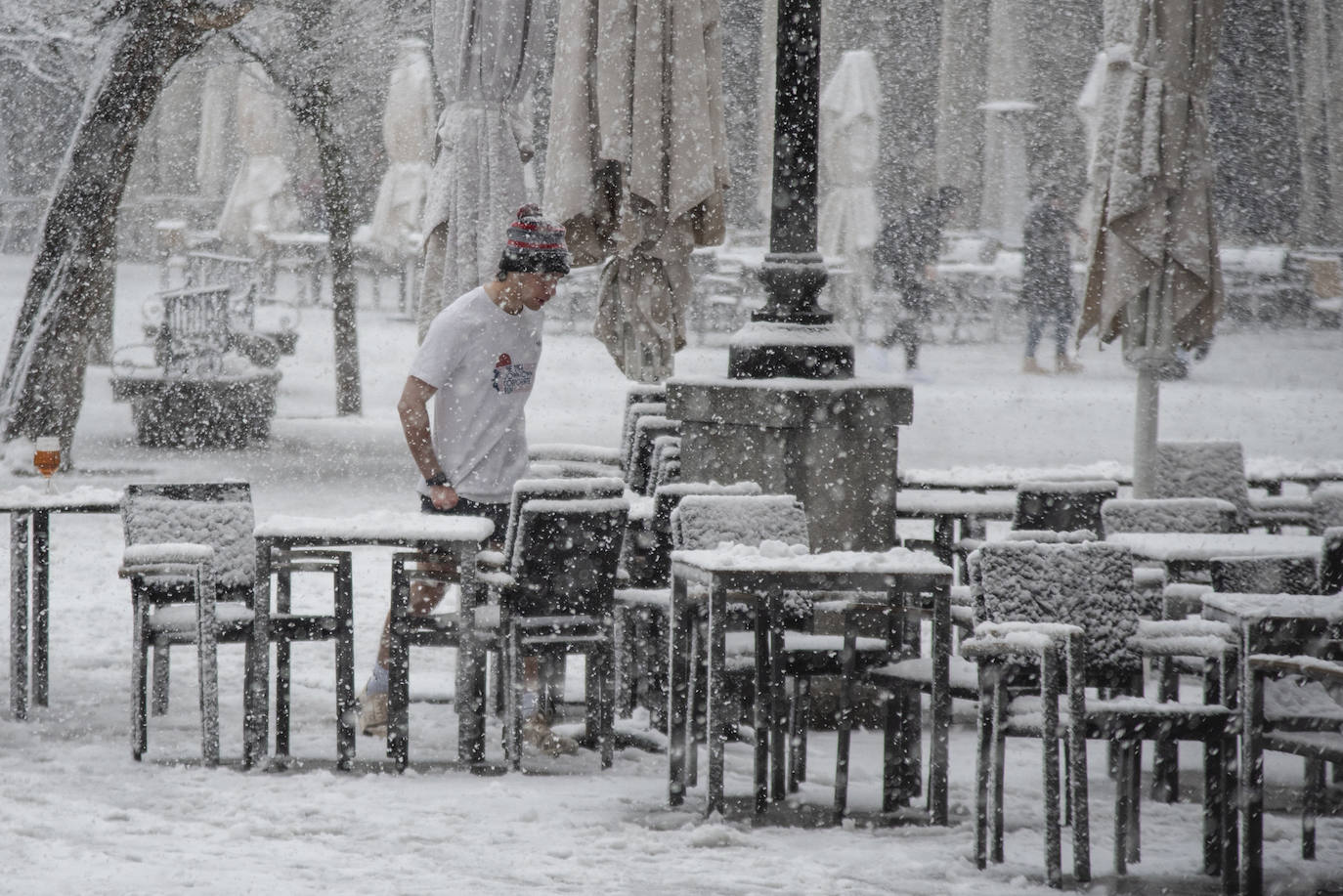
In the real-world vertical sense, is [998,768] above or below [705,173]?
below

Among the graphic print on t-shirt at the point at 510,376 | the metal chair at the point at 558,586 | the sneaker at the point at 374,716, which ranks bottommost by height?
the sneaker at the point at 374,716

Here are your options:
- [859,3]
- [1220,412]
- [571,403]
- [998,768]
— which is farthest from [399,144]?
[998,768]

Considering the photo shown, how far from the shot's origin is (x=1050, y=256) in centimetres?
1828

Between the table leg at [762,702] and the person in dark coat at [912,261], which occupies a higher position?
the person in dark coat at [912,261]

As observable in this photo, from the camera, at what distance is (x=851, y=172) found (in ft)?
66.5

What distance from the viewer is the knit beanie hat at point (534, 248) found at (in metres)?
6.43

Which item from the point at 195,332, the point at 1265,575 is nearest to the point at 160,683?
the point at 1265,575

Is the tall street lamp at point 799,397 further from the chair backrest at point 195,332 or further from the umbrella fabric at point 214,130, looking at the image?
the umbrella fabric at point 214,130

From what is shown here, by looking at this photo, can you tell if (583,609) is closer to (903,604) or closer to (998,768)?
(903,604)

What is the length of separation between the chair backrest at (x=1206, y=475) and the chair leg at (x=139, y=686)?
4002 mm

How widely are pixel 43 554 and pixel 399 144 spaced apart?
14.5 metres

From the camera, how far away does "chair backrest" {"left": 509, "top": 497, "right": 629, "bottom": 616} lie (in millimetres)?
5934

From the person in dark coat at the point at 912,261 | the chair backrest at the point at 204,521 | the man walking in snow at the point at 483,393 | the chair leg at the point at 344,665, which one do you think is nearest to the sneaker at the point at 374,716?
the man walking in snow at the point at 483,393

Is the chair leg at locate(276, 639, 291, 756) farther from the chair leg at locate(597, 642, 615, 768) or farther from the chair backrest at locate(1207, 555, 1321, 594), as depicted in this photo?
the chair backrest at locate(1207, 555, 1321, 594)
